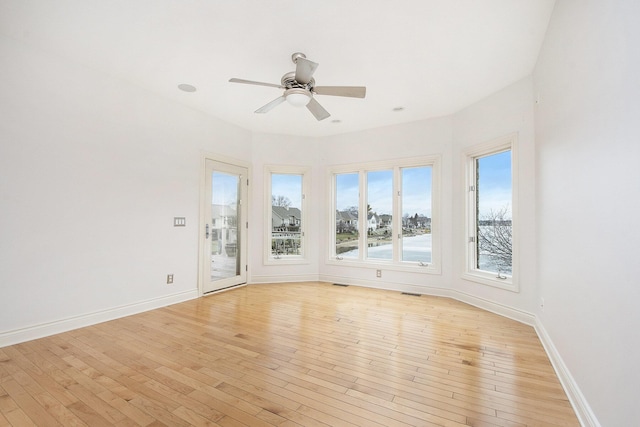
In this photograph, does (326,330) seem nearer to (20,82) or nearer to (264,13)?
(264,13)

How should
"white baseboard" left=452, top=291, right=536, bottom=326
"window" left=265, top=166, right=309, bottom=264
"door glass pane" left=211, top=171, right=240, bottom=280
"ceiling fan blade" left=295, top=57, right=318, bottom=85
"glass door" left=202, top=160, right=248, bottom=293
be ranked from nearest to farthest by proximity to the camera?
"ceiling fan blade" left=295, top=57, right=318, bottom=85 → "white baseboard" left=452, top=291, right=536, bottom=326 → "glass door" left=202, top=160, right=248, bottom=293 → "door glass pane" left=211, top=171, right=240, bottom=280 → "window" left=265, top=166, right=309, bottom=264

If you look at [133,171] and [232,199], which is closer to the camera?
[133,171]

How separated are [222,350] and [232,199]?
2980 mm

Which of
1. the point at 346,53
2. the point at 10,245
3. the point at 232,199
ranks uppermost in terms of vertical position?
the point at 346,53

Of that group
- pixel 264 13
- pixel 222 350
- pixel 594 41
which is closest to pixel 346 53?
pixel 264 13

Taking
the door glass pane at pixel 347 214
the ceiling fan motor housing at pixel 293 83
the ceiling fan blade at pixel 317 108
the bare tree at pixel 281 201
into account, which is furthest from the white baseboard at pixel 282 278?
the ceiling fan motor housing at pixel 293 83

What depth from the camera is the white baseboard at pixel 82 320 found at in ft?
9.11

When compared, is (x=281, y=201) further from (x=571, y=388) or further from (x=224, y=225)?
(x=571, y=388)

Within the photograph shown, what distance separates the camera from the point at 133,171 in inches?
146

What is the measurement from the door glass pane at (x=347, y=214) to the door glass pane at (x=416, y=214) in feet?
2.95

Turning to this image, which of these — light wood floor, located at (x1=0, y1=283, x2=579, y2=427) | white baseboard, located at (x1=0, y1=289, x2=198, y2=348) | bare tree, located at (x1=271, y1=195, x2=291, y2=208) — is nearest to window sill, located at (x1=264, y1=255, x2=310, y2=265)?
bare tree, located at (x1=271, y1=195, x2=291, y2=208)

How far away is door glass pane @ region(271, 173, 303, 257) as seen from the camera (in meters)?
5.69

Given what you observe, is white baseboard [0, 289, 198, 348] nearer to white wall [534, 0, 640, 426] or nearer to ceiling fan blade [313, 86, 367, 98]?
ceiling fan blade [313, 86, 367, 98]

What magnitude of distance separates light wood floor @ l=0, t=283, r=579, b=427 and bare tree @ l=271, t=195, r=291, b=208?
2485 mm
